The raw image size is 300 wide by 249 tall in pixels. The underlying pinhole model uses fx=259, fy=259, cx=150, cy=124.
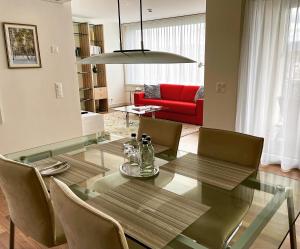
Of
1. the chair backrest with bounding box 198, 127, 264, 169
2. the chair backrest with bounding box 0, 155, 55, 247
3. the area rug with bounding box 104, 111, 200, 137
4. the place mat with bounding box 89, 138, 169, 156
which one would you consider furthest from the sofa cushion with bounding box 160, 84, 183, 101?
the chair backrest with bounding box 0, 155, 55, 247

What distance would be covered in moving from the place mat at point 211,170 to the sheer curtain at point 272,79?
1.57 meters

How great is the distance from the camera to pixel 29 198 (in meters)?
1.38

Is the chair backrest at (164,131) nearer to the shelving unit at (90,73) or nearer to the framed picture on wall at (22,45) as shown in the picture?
the framed picture on wall at (22,45)

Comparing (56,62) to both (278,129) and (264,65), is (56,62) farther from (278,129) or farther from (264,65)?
(278,129)

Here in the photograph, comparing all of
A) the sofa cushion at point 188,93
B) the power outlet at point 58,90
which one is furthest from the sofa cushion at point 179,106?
the power outlet at point 58,90

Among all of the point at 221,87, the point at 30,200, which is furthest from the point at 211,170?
the point at 221,87

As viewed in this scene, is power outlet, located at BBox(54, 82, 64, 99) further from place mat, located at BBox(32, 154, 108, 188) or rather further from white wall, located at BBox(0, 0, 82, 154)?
place mat, located at BBox(32, 154, 108, 188)

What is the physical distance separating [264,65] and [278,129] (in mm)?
786

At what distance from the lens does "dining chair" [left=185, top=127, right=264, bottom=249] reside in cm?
114

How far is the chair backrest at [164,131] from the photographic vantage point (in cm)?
213

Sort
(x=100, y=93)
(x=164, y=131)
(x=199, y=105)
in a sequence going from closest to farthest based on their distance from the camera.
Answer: (x=164, y=131) → (x=199, y=105) → (x=100, y=93)

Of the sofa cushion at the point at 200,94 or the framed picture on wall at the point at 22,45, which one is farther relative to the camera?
the sofa cushion at the point at 200,94

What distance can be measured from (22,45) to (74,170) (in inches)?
80.2

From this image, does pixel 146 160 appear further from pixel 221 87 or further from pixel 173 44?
pixel 173 44
